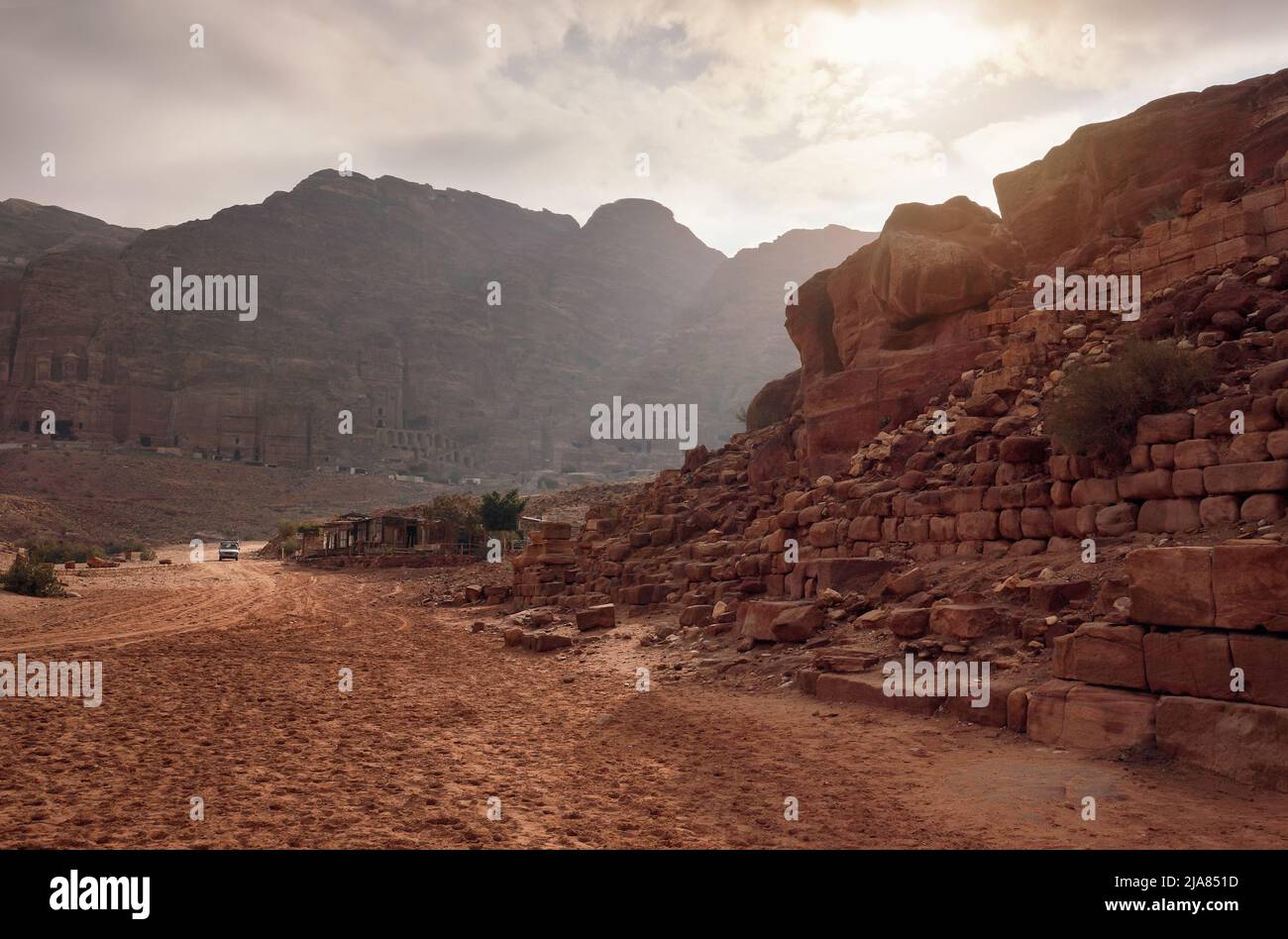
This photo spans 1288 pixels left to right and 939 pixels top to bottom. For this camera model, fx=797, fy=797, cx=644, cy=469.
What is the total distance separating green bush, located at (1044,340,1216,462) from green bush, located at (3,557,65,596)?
2703cm

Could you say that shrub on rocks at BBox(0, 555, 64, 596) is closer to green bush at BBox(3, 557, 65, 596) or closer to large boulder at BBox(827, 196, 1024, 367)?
green bush at BBox(3, 557, 65, 596)

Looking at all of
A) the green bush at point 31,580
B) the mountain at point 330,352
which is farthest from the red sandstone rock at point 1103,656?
the mountain at point 330,352

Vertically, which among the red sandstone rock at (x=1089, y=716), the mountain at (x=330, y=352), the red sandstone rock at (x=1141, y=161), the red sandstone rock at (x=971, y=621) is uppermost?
the mountain at (x=330, y=352)

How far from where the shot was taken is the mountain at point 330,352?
113 m

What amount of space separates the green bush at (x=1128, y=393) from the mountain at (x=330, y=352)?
117m

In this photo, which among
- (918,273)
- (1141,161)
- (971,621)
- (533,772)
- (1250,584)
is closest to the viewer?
(1250,584)

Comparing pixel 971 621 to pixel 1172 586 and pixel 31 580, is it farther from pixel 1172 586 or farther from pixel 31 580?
pixel 31 580

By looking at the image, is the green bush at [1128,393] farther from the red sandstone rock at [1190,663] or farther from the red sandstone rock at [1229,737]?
the red sandstone rock at [1229,737]

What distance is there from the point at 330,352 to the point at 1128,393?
150 metres

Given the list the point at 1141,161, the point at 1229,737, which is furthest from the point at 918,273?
the point at 1229,737

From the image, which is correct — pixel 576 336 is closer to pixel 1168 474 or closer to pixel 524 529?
pixel 524 529

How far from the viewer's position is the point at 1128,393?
11.2 metres

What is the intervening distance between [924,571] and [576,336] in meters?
185

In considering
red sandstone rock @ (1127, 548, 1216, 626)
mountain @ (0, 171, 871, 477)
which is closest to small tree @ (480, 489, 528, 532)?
red sandstone rock @ (1127, 548, 1216, 626)
